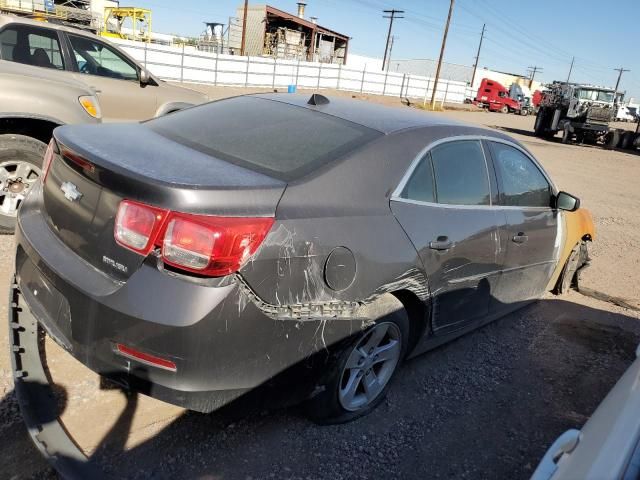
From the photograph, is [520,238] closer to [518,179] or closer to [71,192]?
[518,179]

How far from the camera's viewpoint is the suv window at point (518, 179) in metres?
3.67

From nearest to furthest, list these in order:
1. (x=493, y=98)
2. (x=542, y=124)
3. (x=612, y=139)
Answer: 1. (x=612, y=139)
2. (x=542, y=124)
3. (x=493, y=98)

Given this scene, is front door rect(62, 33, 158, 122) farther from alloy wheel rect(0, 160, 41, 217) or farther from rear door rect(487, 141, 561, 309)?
rear door rect(487, 141, 561, 309)

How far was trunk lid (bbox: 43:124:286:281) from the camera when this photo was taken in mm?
2061

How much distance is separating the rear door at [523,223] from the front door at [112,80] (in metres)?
4.58

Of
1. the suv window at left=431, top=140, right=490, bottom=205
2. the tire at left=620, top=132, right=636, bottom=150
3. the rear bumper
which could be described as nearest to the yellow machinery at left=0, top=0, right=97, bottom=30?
the tire at left=620, top=132, right=636, bottom=150

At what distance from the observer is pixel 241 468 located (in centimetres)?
241

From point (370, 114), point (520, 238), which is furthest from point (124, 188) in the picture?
point (520, 238)

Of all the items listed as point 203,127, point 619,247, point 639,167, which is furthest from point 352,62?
point 203,127

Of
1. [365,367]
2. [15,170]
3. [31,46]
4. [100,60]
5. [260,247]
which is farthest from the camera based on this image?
[100,60]

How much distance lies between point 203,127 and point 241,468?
5.96ft

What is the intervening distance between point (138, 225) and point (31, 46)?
15.8 feet

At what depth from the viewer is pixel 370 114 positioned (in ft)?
10.6

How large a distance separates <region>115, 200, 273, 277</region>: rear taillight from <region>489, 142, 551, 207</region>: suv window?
7.33ft
